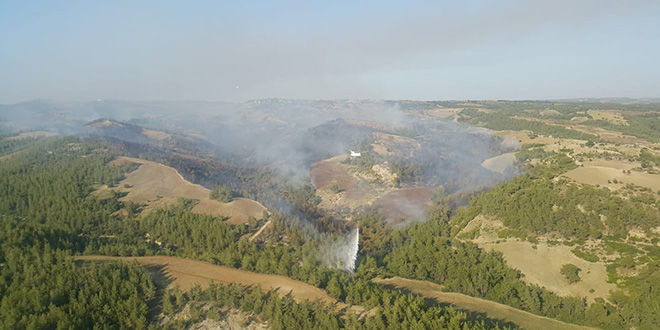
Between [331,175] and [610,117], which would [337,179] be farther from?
[610,117]

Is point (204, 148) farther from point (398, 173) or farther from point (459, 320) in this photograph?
point (459, 320)

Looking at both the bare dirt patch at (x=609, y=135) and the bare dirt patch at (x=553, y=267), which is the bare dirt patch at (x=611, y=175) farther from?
the bare dirt patch at (x=609, y=135)

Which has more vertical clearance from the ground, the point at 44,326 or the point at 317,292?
the point at 44,326

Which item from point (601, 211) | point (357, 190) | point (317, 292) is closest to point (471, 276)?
point (317, 292)

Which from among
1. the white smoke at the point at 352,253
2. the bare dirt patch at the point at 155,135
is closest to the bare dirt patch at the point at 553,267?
the white smoke at the point at 352,253

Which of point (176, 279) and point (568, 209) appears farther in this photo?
point (568, 209)

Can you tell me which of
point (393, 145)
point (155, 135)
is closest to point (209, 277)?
point (393, 145)
